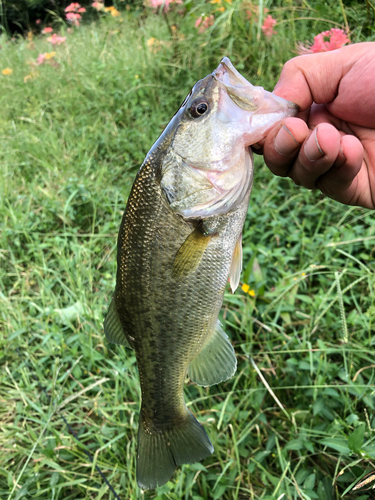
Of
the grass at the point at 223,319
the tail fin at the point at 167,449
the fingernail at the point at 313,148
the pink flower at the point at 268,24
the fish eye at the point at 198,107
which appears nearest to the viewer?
the fingernail at the point at 313,148

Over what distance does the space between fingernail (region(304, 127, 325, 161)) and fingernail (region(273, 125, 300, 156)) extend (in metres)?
0.05

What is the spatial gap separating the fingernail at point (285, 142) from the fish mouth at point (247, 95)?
79 millimetres

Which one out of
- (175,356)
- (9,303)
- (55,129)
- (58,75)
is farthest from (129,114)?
(175,356)

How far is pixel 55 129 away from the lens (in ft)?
14.5

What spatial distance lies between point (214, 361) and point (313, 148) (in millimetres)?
909

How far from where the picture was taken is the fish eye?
1.19 metres

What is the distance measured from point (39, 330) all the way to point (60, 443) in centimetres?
82

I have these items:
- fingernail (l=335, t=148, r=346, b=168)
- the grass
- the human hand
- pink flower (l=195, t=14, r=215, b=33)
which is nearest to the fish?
the human hand

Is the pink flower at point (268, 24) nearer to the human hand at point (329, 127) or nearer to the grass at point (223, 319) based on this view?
the grass at point (223, 319)

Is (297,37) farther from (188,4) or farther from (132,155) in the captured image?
(132,155)

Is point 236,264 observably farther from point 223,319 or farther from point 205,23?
point 205,23

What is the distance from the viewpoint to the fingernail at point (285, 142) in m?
1.14

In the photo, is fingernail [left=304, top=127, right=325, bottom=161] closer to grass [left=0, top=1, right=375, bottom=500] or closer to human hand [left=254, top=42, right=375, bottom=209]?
human hand [left=254, top=42, right=375, bottom=209]

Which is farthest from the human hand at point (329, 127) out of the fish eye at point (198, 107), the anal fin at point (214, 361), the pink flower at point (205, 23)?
the pink flower at point (205, 23)
